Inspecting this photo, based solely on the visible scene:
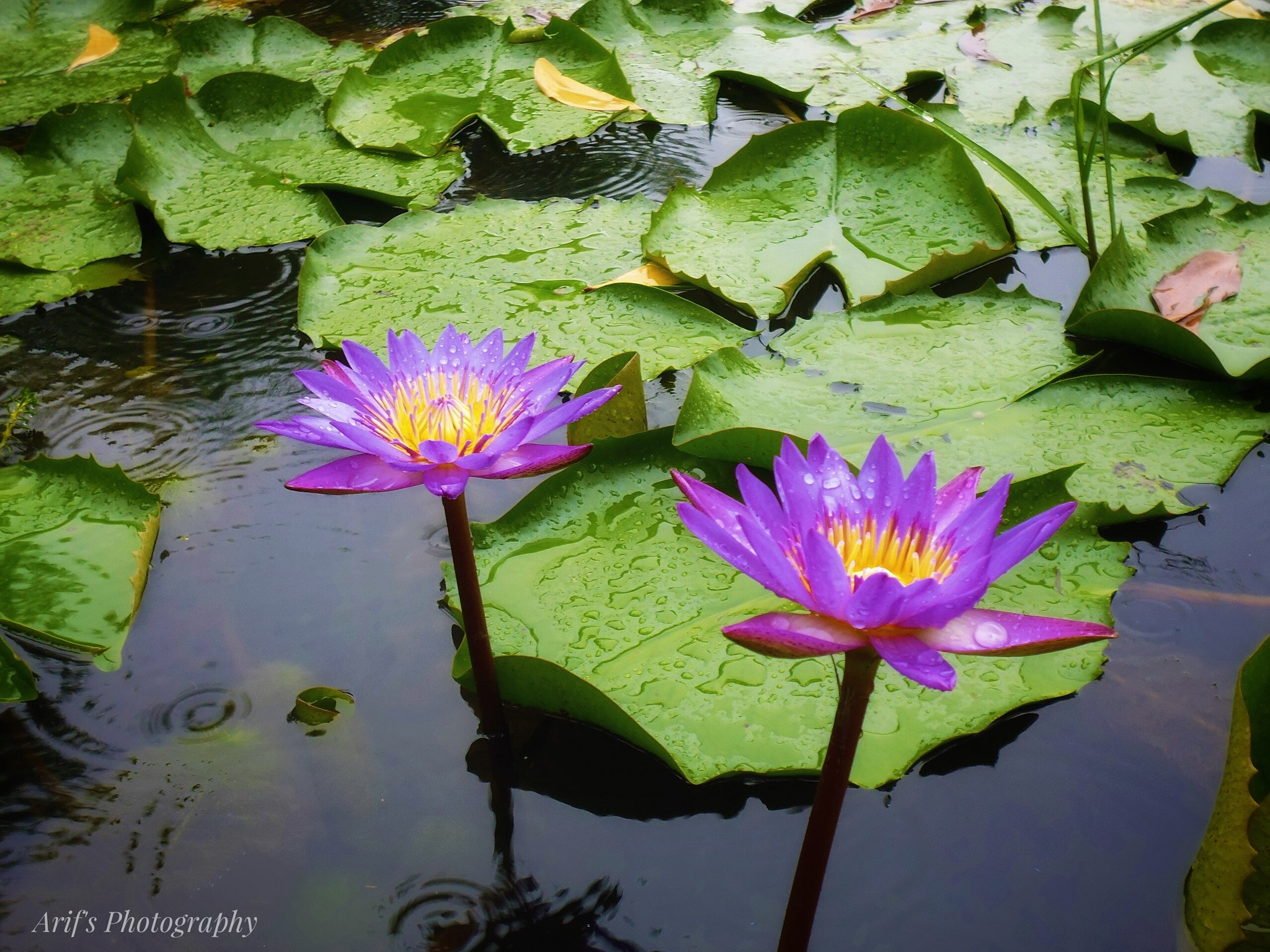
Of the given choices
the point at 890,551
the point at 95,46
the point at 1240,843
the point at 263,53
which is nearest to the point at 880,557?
the point at 890,551

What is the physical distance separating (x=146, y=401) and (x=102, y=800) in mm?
879

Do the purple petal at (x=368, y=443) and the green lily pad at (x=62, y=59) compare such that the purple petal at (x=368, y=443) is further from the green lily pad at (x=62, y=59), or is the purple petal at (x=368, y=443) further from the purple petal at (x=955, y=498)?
the green lily pad at (x=62, y=59)

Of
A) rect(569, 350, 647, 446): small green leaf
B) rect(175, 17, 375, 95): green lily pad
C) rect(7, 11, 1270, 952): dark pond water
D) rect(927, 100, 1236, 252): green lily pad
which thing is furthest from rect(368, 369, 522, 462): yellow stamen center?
rect(175, 17, 375, 95): green lily pad

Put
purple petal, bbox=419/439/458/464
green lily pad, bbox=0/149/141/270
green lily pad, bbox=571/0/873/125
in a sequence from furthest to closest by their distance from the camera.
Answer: green lily pad, bbox=571/0/873/125, green lily pad, bbox=0/149/141/270, purple petal, bbox=419/439/458/464

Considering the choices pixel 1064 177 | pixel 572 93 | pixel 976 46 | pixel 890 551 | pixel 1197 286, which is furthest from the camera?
pixel 976 46

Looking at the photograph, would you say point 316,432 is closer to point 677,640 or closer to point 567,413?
point 567,413

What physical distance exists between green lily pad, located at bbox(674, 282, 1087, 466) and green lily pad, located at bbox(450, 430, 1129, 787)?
0.11 meters

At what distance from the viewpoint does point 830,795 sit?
83 cm

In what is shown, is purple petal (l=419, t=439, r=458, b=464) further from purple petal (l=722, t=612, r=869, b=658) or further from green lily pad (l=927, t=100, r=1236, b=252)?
green lily pad (l=927, t=100, r=1236, b=252)

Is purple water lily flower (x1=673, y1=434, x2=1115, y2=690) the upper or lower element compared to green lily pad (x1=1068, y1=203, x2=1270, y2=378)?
upper

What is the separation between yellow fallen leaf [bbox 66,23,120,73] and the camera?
303 centimetres

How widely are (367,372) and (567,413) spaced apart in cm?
27

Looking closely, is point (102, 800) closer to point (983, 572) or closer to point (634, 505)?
point (634, 505)

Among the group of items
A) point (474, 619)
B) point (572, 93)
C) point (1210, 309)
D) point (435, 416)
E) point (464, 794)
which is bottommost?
point (464, 794)
